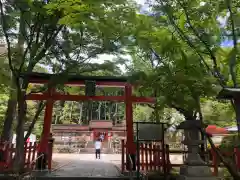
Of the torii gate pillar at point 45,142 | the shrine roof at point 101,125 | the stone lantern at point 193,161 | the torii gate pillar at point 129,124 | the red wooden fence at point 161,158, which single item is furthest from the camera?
the shrine roof at point 101,125

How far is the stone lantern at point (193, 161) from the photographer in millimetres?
7219

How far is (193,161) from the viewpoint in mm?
7379

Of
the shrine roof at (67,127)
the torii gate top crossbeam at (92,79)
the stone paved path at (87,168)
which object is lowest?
the stone paved path at (87,168)

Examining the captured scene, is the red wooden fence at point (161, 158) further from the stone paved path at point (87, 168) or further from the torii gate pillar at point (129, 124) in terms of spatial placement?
the stone paved path at point (87, 168)

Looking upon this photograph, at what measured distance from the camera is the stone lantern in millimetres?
7219

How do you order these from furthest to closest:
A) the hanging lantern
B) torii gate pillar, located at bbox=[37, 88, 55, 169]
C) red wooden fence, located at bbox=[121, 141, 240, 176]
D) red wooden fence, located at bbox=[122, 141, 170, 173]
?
1. the hanging lantern
2. torii gate pillar, located at bbox=[37, 88, 55, 169]
3. red wooden fence, located at bbox=[122, 141, 170, 173]
4. red wooden fence, located at bbox=[121, 141, 240, 176]

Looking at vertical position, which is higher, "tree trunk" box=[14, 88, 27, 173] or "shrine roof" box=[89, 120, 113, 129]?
"shrine roof" box=[89, 120, 113, 129]

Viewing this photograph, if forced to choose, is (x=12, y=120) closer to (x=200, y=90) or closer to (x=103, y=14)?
(x=103, y=14)

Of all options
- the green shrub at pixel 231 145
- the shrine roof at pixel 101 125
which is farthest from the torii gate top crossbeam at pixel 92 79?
the shrine roof at pixel 101 125

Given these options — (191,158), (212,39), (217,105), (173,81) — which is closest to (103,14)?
(173,81)

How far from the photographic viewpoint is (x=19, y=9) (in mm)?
7160

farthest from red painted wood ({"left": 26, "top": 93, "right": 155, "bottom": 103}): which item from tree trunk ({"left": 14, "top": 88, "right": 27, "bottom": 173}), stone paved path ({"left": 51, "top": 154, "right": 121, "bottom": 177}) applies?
tree trunk ({"left": 14, "top": 88, "right": 27, "bottom": 173})

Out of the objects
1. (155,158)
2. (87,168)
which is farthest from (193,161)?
(87,168)

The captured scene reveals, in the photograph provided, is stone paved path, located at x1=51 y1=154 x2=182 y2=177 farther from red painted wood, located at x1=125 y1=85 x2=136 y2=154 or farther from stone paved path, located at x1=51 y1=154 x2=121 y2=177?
red painted wood, located at x1=125 y1=85 x2=136 y2=154
